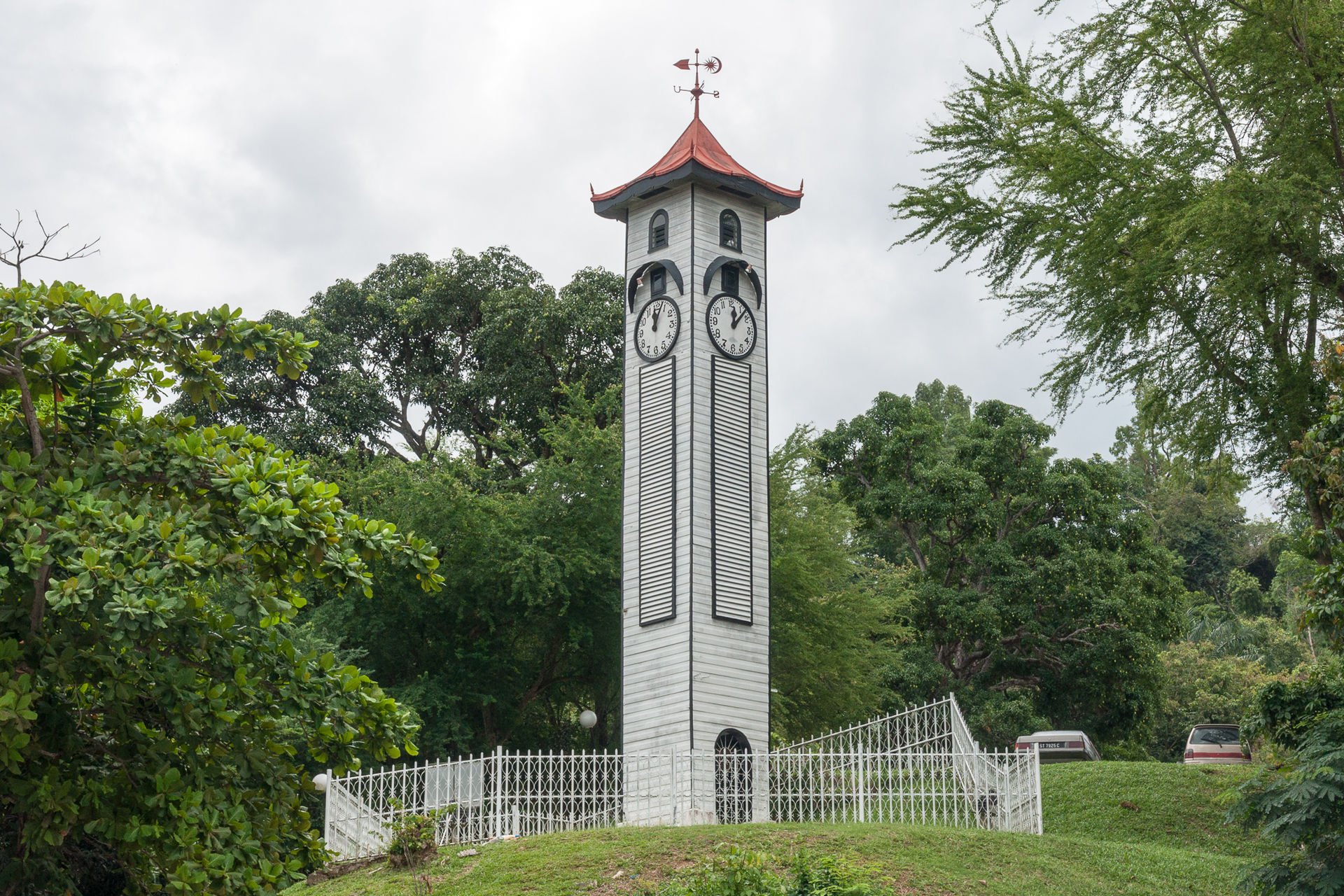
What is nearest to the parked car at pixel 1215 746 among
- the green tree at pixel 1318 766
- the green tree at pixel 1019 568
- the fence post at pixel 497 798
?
the green tree at pixel 1019 568

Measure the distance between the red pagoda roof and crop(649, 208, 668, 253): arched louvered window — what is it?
0.48m

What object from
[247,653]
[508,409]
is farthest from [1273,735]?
[508,409]

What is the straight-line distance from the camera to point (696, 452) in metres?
19.8

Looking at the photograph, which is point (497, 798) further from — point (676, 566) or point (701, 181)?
point (701, 181)

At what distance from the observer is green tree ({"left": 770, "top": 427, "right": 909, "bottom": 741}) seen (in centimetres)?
2606

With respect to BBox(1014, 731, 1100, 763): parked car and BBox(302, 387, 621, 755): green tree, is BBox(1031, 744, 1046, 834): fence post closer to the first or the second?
BBox(302, 387, 621, 755): green tree

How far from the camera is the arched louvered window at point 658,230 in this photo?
21.2m

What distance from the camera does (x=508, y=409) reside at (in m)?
33.3

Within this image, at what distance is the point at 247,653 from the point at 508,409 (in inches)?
932

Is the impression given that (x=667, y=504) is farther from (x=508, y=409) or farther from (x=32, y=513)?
(x=508, y=409)

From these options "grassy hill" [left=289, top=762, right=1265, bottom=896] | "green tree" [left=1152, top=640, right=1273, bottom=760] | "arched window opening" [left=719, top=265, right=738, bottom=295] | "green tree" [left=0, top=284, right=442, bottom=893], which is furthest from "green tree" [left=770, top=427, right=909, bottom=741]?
"green tree" [left=0, top=284, right=442, bottom=893]

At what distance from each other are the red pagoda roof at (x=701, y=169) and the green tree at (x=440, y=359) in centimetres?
989

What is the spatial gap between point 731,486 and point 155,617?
12.3 metres

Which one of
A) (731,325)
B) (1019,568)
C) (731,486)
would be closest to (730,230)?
(731,325)
